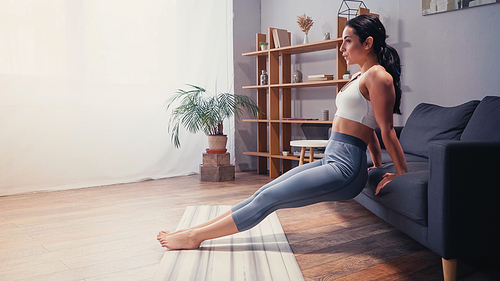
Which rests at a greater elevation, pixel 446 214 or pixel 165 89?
pixel 165 89

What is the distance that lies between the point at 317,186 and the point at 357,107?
0.44 metres

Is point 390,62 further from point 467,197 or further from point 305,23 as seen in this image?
point 305,23

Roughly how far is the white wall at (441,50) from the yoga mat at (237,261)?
214cm

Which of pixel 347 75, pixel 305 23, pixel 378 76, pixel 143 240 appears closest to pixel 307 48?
pixel 305 23

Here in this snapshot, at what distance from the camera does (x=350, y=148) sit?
6.03 ft

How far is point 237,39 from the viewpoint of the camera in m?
4.84

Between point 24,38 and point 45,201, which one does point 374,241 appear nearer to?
point 45,201

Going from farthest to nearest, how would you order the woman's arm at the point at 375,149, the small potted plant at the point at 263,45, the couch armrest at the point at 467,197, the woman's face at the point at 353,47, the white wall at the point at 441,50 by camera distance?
the small potted plant at the point at 263,45
the white wall at the point at 441,50
the woman's arm at the point at 375,149
the woman's face at the point at 353,47
the couch armrest at the point at 467,197

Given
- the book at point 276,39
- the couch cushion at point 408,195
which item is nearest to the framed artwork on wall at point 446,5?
the book at point 276,39

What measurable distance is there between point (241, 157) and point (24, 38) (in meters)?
2.74

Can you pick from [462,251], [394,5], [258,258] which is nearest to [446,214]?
[462,251]

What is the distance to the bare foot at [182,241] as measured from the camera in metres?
1.92

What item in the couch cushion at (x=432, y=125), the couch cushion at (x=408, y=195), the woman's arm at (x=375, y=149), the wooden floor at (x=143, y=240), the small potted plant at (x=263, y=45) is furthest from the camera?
the small potted plant at (x=263, y=45)

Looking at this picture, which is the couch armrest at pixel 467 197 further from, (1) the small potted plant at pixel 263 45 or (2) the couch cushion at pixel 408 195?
(1) the small potted plant at pixel 263 45
